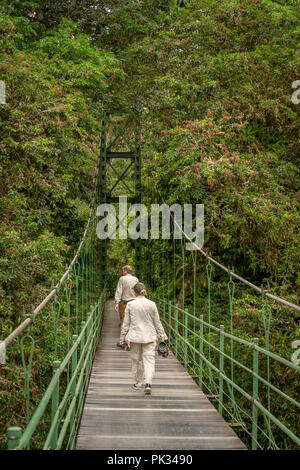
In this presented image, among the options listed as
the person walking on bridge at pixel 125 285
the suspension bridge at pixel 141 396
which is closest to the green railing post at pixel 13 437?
the suspension bridge at pixel 141 396

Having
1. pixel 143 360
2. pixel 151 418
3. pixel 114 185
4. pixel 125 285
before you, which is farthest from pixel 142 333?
pixel 114 185

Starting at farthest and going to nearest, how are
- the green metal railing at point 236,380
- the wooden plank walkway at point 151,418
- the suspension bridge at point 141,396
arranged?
the wooden plank walkway at point 151,418 → the green metal railing at point 236,380 → the suspension bridge at point 141,396

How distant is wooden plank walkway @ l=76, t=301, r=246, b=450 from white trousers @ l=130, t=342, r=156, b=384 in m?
0.16

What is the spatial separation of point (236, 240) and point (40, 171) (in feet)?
11.5

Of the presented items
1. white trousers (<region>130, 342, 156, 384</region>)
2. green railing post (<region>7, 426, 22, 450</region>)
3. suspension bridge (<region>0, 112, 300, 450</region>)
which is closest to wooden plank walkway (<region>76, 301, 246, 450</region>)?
suspension bridge (<region>0, 112, 300, 450</region>)

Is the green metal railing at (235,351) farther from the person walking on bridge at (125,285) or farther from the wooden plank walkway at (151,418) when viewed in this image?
the person walking on bridge at (125,285)

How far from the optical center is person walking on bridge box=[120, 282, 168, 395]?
5.21 m

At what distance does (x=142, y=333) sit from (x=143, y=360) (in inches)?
10.1

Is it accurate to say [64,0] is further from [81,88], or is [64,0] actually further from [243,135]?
[243,135]

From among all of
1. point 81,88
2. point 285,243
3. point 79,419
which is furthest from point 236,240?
point 79,419

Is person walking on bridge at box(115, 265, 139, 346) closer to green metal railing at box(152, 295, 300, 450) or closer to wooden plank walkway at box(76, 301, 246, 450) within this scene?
green metal railing at box(152, 295, 300, 450)

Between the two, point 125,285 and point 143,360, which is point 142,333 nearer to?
point 143,360

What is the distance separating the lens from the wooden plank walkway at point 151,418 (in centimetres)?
353

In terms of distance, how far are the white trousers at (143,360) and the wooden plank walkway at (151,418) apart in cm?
16
